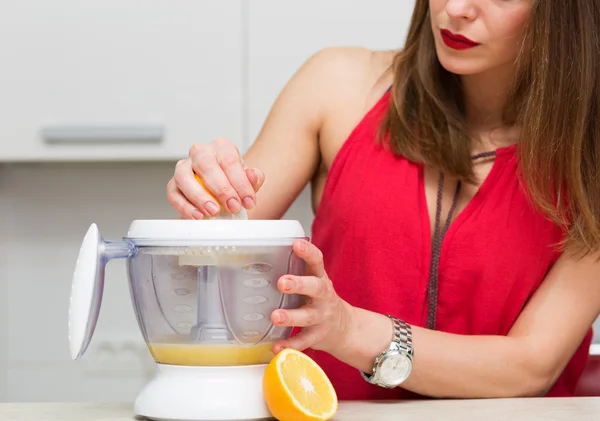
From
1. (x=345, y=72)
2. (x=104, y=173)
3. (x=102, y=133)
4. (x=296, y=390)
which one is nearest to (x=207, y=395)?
(x=296, y=390)

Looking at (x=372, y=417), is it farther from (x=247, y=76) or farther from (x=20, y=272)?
(x=20, y=272)

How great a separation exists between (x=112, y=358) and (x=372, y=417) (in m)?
1.48

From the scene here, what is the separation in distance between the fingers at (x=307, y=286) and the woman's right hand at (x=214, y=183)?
0.11 meters

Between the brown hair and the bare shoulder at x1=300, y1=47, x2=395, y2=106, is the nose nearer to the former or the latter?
the brown hair

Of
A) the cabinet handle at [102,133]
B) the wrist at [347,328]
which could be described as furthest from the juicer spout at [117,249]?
the cabinet handle at [102,133]

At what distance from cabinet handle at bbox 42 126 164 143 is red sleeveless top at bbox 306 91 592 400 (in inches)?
28.7

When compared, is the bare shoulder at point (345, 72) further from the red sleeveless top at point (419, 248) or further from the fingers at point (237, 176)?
the fingers at point (237, 176)

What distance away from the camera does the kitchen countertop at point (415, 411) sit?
34.4 inches

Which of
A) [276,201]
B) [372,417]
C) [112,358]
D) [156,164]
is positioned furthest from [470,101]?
[112,358]

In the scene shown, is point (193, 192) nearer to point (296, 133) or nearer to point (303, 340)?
point (303, 340)

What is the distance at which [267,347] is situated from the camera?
0.86 m

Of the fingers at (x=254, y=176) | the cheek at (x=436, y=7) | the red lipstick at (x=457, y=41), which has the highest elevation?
the cheek at (x=436, y=7)

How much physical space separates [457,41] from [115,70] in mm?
998

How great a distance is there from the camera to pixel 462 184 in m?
1.32
